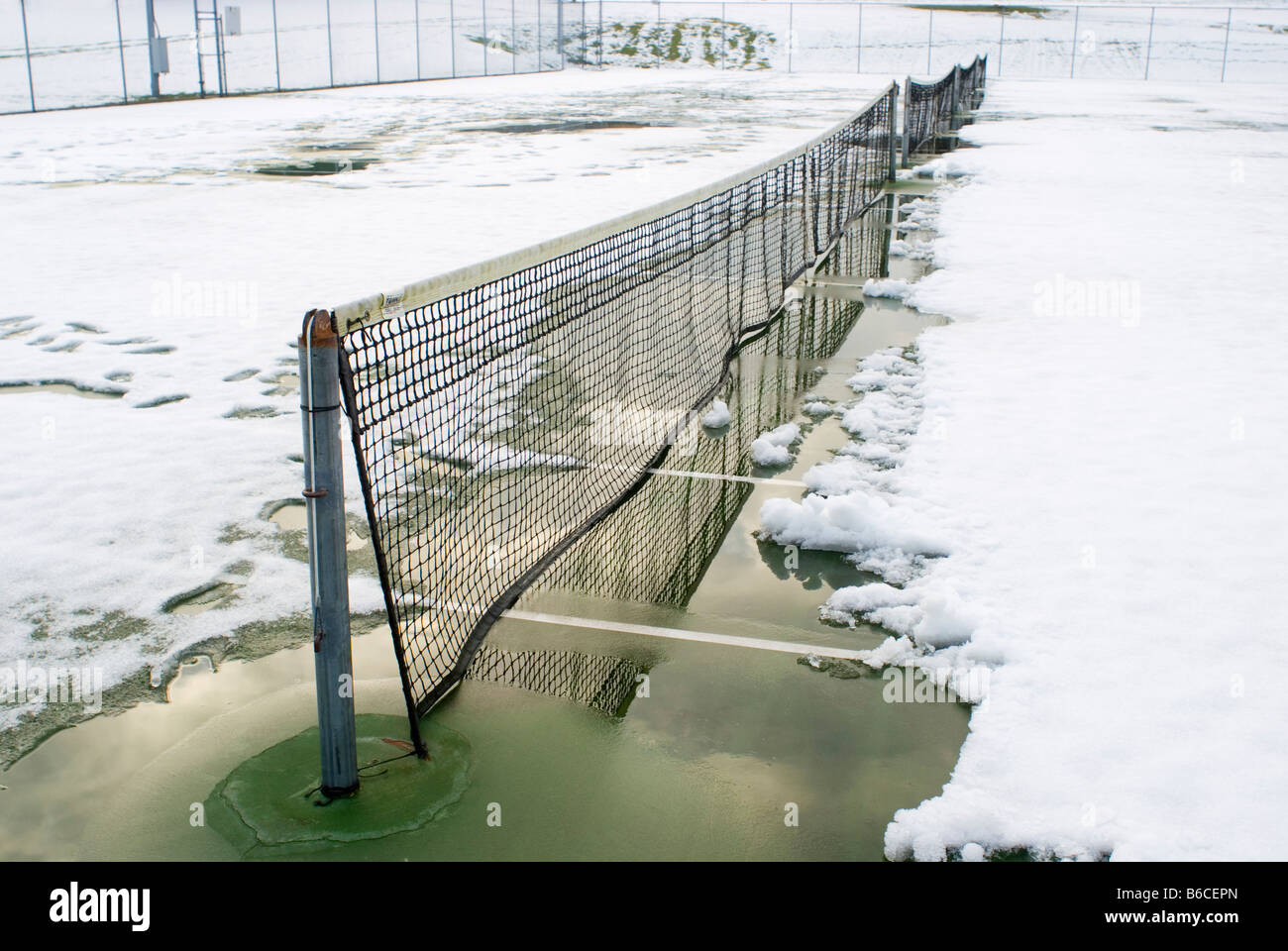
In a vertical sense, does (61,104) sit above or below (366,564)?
above

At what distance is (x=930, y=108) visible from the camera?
24.5 meters

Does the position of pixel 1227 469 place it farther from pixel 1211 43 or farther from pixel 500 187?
pixel 1211 43

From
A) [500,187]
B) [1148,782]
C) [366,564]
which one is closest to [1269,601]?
[1148,782]

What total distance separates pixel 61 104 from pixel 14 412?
3234 centimetres

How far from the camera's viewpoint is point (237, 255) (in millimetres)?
12320

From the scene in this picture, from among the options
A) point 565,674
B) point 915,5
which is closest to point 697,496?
point 565,674

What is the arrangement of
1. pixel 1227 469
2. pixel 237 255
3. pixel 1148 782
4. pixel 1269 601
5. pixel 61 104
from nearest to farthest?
pixel 1148 782 < pixel 1269 601 < pixel 1227 469 < pixel 237 255 < pixel 61 104

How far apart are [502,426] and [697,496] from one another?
156 cm

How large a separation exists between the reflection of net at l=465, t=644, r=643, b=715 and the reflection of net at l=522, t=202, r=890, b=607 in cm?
53

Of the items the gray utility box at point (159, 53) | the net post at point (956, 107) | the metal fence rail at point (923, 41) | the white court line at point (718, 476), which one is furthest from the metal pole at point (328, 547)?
the metal fence rail at point (923, 41)

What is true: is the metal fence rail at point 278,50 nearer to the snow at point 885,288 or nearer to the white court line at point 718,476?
the snow at point 885,288

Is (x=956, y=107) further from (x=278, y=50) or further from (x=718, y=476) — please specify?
(x=278, y=50)

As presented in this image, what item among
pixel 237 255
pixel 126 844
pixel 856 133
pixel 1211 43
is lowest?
pixel 126 844

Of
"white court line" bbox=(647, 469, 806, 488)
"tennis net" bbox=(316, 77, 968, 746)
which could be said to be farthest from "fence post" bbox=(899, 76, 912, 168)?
"white court line" bbox=(647, 469, 806, 488)
